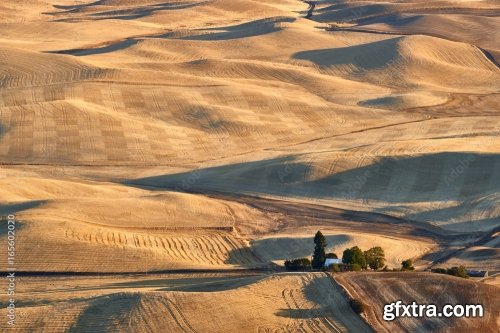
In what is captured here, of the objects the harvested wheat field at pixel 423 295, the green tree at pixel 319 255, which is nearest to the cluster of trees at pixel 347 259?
the green tree at pixel 319 255

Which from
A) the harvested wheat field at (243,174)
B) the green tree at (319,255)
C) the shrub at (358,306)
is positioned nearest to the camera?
the shrub at (358,306)

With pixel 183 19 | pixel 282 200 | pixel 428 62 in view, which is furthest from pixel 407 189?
pixel 183 19

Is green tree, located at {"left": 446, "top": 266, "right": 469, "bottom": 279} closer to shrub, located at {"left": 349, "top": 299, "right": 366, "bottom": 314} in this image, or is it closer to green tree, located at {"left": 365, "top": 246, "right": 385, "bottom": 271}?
green tree, located at {"left": 365, "top": 246, "right": 385, "bottom": 271}

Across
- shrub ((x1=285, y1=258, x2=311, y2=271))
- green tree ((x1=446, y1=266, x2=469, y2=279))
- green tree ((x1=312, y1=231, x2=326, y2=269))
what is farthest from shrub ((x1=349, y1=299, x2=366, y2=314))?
shrub ((x1=285, y1=258, x2=311, y2=271))

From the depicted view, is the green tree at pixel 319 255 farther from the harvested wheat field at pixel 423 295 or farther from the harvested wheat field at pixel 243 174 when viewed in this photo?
the harvested wheat field at pixel 423 295

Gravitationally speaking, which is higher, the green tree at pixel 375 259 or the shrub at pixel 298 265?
the green tree at pixel 375 259

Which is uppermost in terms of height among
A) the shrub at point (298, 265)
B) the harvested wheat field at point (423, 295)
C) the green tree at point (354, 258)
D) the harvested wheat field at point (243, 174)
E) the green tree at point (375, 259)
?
the harvested wheat field at point (423, 295)
